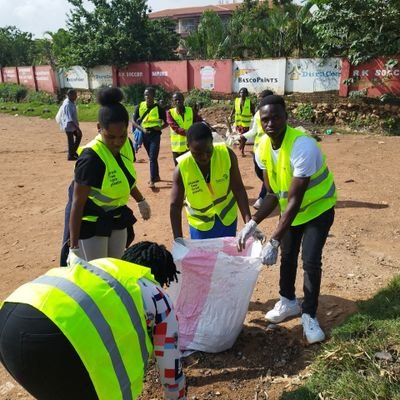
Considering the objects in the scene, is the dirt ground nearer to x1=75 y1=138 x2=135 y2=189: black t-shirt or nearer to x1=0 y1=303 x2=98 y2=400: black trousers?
x1=0 y1=303 x2=98 y2=400: black trousers

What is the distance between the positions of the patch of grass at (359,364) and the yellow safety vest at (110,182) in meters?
1.50

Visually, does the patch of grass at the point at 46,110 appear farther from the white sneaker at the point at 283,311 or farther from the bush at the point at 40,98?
the white sneaker at the point at 283,311

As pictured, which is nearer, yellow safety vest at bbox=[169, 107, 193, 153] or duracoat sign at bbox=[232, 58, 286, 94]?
yellow safety vest at bbox=[169, 107, 193, 153]

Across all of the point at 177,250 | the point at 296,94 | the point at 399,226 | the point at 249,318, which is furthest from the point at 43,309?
the point at 296,94

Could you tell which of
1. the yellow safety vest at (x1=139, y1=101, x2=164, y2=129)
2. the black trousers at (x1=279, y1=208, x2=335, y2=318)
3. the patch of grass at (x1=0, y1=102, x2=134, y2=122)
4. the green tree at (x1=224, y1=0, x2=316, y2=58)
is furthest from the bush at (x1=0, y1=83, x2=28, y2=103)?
the black trousers at (x1=279, y1=208, x2=335, y2=318)

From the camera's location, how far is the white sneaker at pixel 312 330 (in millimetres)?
2708

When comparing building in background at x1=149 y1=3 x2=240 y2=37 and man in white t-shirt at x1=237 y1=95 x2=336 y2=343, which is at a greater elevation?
building in background at x1=149 y1=3 x2=240 y2=37

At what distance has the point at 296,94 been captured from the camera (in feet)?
47.7

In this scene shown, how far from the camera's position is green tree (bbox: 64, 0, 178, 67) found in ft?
69.6

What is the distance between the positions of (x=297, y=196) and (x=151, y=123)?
16.2 feet

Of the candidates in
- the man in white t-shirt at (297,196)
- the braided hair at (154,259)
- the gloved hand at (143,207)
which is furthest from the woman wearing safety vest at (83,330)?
the gloved hand at (143,207)

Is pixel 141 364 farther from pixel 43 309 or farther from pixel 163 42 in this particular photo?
pixel 163 42

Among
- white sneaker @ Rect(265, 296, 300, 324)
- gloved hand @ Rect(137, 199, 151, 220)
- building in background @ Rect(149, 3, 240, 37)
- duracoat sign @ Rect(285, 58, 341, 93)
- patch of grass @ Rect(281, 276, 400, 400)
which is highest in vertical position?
building in background @ Rect(149, 3, 240, 37)

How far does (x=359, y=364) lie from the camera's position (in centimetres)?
224
